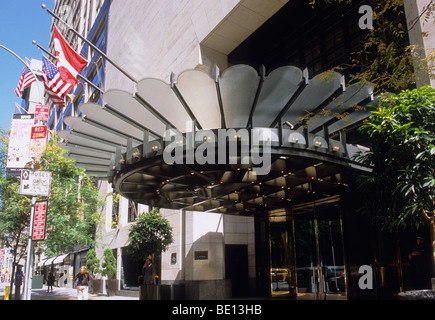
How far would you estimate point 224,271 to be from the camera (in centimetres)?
1894

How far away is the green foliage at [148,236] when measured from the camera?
18312 mm

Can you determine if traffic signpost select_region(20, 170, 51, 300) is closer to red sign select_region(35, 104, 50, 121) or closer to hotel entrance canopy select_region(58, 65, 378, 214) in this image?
hotel entrance canopy select_region(58, 65, 378, 214)

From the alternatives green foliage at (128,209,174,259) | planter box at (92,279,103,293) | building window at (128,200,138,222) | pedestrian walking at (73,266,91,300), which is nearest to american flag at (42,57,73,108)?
green foliage at (128,209,174,259)

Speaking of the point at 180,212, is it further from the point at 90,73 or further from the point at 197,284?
the point at 90,73

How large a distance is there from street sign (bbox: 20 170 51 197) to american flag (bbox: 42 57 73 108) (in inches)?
199

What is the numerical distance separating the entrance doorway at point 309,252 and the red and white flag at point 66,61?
11424 millimetres

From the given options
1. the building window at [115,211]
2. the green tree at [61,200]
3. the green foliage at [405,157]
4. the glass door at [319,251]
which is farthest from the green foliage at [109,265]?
the green foliage at [405,157]

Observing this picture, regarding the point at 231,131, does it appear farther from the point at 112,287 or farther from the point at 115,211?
the point at 115,211

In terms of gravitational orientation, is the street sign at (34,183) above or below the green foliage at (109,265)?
above

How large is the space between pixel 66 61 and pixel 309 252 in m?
13.6

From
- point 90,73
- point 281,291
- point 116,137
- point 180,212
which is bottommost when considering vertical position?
point 281,291

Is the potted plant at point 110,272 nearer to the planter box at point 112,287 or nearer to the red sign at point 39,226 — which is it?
the planter box at point 112,287

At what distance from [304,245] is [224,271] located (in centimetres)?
436

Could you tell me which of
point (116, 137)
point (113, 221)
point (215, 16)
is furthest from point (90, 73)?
point (116, 137)
